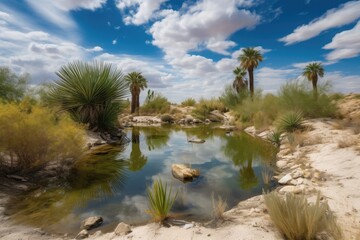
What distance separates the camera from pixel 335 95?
645 inches

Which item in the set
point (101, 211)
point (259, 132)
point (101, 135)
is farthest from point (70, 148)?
point (259, 132)

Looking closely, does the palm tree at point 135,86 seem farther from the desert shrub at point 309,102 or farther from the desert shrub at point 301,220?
the desert shrub at point 301,220

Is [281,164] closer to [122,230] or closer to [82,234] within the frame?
[122,230]

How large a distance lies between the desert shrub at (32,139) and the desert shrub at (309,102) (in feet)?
47.6

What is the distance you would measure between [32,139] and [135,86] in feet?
94.5

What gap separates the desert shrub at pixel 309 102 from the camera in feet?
50.8

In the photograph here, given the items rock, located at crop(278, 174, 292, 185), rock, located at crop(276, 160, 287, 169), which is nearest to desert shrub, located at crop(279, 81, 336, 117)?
rock, located at crop(276, 160, 287, 169)

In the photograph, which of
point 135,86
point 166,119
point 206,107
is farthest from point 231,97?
point 135,86

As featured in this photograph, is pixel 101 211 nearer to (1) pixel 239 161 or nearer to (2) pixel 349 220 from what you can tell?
(2) pixel 349 220

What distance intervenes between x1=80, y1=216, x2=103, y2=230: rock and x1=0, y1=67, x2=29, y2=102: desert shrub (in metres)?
13.6

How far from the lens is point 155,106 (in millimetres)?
35375

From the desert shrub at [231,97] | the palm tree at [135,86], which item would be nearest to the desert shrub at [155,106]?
the palm tree at [135,86]

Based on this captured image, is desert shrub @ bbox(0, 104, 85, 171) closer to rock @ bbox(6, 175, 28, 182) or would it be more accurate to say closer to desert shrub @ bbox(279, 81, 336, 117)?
rock @ bbox(6, 175, 28, 182)

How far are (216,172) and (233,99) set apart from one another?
959 inches
